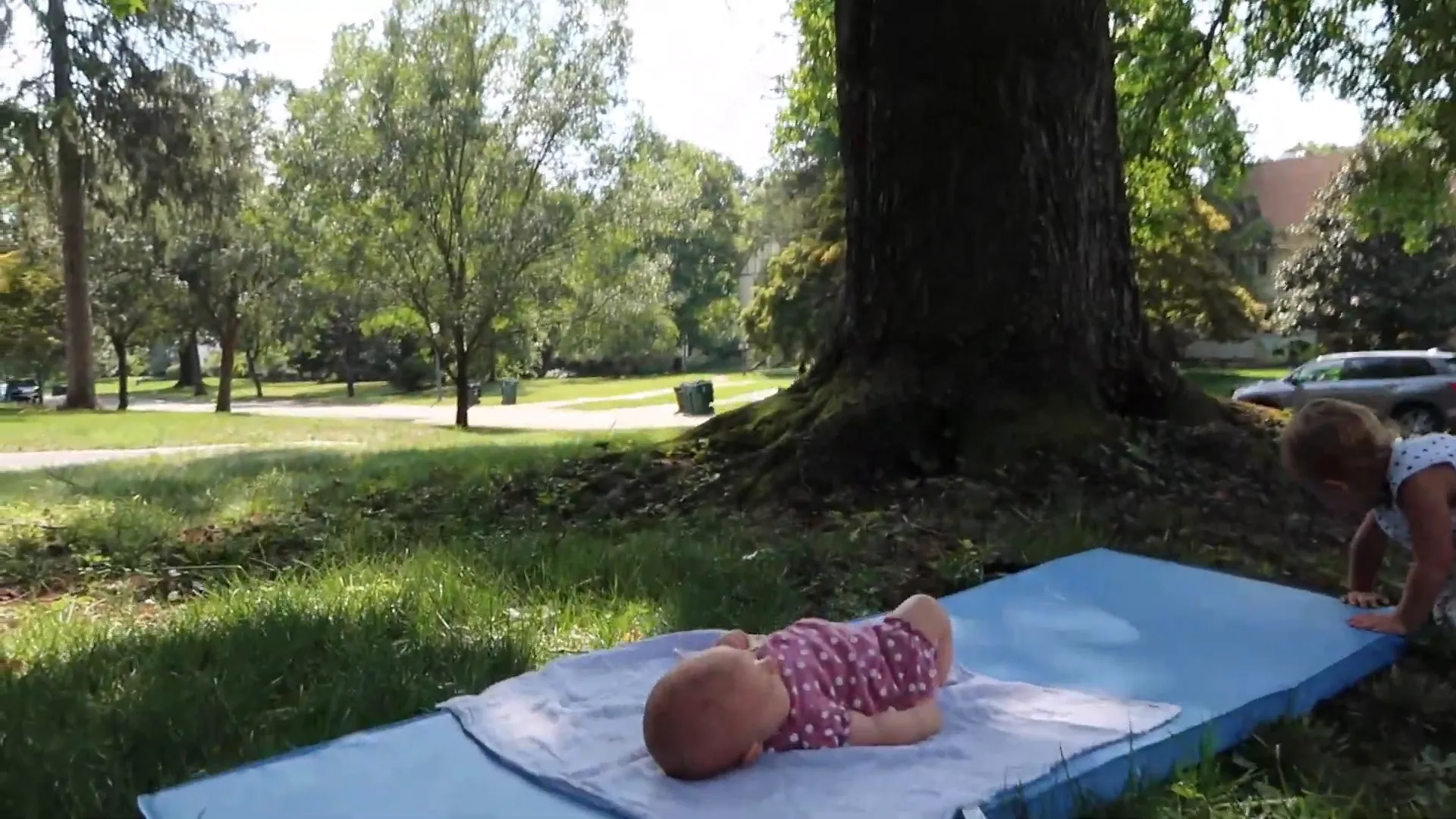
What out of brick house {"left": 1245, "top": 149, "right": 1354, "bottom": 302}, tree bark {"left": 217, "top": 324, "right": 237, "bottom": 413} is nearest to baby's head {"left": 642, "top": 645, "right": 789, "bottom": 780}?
tree bark {"left": 217, "top": 324, "right": 237, "bottom": 413}

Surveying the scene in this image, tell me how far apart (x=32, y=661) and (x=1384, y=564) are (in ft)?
16.6

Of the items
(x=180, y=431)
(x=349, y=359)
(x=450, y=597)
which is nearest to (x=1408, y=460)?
(x=450, y=597)

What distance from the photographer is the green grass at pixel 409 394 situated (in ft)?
140

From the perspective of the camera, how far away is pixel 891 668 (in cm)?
295

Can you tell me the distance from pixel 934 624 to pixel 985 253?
3498 mm

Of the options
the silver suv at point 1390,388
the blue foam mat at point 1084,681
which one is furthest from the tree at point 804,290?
the blue foam mat at point 1084,681

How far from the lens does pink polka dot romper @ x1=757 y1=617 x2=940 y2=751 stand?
2715mm

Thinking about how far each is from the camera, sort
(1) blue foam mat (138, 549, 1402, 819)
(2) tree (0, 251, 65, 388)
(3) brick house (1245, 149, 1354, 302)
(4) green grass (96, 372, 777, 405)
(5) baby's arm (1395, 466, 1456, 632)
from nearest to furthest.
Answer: (1) blue foam mat (138, 549, 1402, 819)
(5) baby's arm (1395, 466, 1456, 632)
(2) tree (0, 251, 65, 388)
(4) green grass (96, 372, 777, 405)
(3) brick house (1245, 149, 1354, 302)

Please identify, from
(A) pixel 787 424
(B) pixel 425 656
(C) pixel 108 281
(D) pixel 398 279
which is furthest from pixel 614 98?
(C) pixel 108 281

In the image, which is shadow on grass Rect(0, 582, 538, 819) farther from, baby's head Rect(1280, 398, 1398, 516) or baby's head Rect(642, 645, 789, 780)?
baby's head Rect(1280, 398, 1398, 516)

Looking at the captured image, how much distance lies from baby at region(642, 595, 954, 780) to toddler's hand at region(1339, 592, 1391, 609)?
5.21 ft

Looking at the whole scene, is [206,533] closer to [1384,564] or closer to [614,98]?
[1384,564]

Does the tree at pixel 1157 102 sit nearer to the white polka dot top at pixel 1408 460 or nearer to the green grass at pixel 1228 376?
the white polka dot top at pixel 1408 460

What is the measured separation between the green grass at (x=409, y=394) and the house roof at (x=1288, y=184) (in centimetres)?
2382
